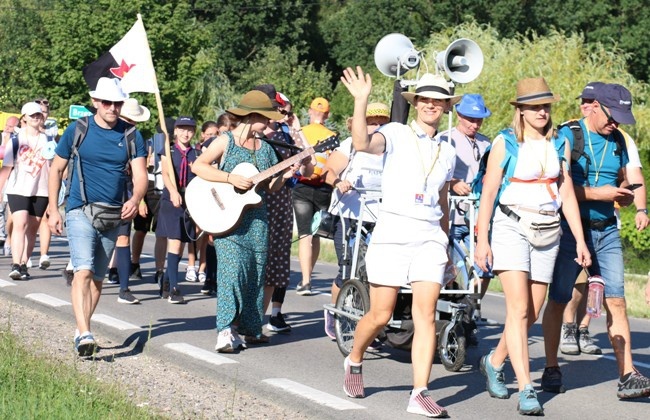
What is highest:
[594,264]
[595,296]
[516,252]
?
[516,252]

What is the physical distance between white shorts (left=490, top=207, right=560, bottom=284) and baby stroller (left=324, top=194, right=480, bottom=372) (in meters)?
1.30

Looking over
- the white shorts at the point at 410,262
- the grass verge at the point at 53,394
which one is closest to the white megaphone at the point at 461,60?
the white shorts at the point at 410,262

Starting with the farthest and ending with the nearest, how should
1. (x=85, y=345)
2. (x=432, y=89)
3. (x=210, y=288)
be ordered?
(x=210, y=288)
(x=85, y=345)
(x=432, y=89)

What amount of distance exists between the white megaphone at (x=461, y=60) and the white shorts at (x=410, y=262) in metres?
3.62

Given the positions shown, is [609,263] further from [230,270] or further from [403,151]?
[230,270]

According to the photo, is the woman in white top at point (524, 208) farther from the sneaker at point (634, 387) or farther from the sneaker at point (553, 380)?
the sneaker at point (634, 387)

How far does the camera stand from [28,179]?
15.1 m

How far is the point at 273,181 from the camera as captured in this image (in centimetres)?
971

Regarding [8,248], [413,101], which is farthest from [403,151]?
[8,248]

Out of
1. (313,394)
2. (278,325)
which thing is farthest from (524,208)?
(278,325)

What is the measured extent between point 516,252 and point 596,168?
1.26 metres

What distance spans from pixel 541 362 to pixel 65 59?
37317 mm

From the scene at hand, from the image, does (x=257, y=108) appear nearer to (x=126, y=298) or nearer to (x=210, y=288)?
(x=126, y=298)

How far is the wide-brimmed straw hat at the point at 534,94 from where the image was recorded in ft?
25.4
